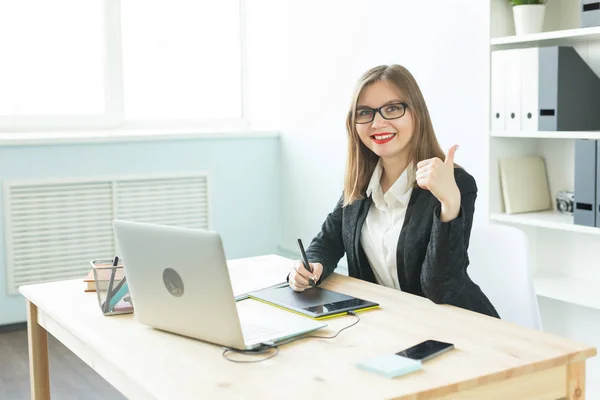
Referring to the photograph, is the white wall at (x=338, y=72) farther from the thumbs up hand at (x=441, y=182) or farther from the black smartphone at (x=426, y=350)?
the black smartphone at (x=426, y=350)

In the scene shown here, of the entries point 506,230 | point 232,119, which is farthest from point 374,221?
point 232,119

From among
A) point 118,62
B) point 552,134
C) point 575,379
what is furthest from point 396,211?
point 118,62

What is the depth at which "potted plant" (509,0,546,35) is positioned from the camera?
302 cm

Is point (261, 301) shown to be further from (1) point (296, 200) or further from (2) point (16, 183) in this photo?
(1) point (296, 200)

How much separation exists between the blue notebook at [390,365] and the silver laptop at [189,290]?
8.9 inches

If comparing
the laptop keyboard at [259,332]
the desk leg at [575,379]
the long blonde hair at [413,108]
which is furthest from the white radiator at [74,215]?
the desk leg at [575,379]

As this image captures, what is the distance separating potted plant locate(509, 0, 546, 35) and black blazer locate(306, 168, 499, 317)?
113 centimetres

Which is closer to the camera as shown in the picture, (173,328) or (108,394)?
(173,328)

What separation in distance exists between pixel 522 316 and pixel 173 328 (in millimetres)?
889

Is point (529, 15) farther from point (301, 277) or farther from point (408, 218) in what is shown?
point (301, 277)

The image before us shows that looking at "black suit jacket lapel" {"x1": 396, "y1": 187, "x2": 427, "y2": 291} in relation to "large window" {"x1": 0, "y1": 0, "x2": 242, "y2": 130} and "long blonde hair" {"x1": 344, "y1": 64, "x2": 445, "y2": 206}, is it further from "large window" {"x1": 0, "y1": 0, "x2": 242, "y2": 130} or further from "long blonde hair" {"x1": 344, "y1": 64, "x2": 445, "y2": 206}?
"large window" {"x1": 0, "y1": 0, "x2": 242, "y2": 130}

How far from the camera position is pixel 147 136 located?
4.50 m

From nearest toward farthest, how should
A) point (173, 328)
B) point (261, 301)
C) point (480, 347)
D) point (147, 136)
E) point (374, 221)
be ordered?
point (480, 347)
point (173, 328)
point (261, 301)
point (374, 221)
point (147, 136)

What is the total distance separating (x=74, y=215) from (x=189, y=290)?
286 cm
